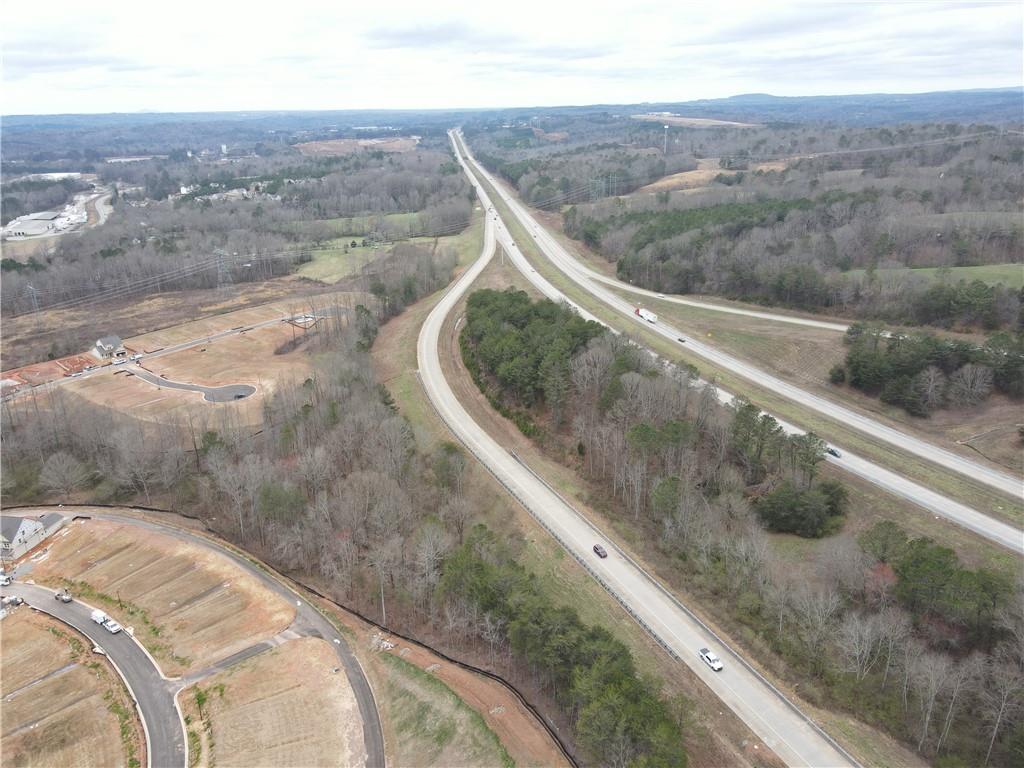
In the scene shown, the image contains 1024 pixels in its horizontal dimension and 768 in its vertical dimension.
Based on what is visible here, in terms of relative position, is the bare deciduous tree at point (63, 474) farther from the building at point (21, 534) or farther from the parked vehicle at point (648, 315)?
the parked vehicle at point (648, 315)

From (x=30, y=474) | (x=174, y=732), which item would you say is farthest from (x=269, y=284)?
(x=174, y=732)

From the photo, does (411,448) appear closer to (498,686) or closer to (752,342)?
(498,686)

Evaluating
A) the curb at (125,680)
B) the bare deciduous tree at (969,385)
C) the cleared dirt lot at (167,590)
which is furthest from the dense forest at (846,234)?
the curb at (125,680)

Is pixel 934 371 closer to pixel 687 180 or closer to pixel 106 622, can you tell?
pixel 106 622

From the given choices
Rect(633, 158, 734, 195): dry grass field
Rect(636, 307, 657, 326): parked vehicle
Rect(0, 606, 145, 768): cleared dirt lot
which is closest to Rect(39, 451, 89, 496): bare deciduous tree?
Rect(0, 606, 145, 768): cleared dirt lot

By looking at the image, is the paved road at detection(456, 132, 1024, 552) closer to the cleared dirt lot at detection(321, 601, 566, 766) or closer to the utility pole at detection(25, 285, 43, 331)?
the cleared dirt lot at detection(321, 601, 566, 766)

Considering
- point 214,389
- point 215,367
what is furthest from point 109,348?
point 214,389
